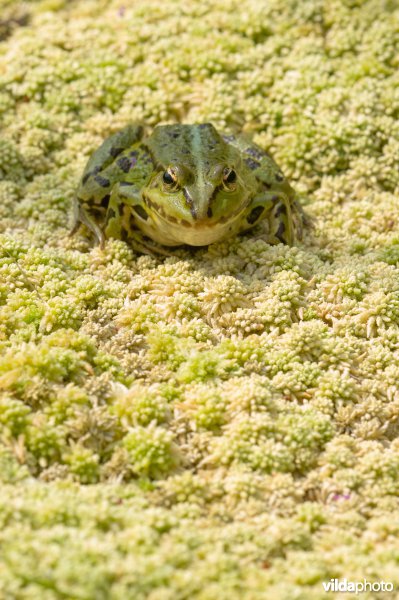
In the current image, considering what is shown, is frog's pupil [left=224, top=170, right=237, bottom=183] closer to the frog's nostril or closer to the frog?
the frog

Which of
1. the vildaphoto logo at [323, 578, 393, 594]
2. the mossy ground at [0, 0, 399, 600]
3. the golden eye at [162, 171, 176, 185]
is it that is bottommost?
the vildaphoto logo at [323, 578, 393, 594]

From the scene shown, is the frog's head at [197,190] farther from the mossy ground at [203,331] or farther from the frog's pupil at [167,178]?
the mossy ground at [203,331]

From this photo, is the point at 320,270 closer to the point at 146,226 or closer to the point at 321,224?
the point at 321,224

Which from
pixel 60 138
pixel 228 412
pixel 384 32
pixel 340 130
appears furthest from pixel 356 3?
pixel 228 412

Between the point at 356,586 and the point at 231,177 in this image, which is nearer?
the point at 356,586

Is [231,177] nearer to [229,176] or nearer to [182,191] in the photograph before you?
[229,176]

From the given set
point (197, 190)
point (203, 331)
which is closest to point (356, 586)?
point (203, 331)

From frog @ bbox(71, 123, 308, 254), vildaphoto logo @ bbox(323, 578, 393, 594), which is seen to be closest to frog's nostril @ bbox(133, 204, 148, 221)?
frog @ bbox(71, 123, 308, 254)
